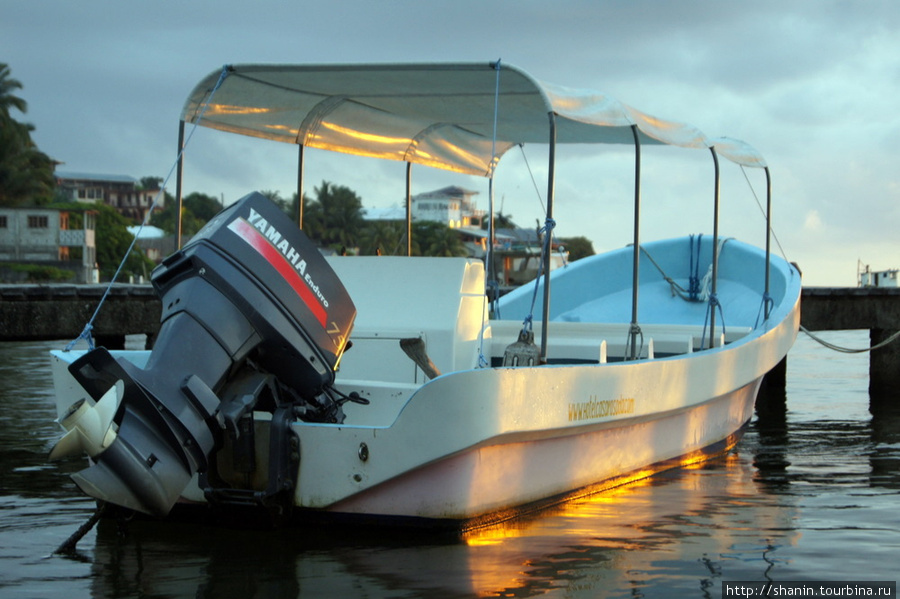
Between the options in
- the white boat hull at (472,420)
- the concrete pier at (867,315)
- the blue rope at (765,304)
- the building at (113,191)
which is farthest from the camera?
the building at (113,191)

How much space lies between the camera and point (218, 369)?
6168 millimetres

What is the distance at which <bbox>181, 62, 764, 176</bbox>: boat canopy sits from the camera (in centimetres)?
779

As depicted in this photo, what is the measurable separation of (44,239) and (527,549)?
216 feet

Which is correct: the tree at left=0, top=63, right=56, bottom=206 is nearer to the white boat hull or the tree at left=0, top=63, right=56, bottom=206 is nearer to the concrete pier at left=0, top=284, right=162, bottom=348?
the concrete pier at left=0, top=284, right=162, bottom=348

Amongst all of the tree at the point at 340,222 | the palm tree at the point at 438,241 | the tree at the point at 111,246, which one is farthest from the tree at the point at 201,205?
the tree at the point at 340,222

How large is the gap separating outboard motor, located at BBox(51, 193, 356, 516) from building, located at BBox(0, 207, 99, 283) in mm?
60876

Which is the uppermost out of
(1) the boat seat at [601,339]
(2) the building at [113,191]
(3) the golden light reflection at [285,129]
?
(2) the building at [113,191]

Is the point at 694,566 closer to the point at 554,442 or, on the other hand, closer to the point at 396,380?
the point at 554,442

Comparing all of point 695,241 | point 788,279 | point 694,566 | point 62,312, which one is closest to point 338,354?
point 694,566

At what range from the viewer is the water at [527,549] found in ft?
19.2

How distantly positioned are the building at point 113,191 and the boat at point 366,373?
121696mm

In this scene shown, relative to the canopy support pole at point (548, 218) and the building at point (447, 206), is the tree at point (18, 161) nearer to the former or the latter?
the building at point (447, 206)

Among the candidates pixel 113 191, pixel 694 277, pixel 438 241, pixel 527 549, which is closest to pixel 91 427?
pixel 527 549

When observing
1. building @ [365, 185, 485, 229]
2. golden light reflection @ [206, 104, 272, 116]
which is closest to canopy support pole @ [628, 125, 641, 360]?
golden light reflection @ [206, 104, 272, 116]
